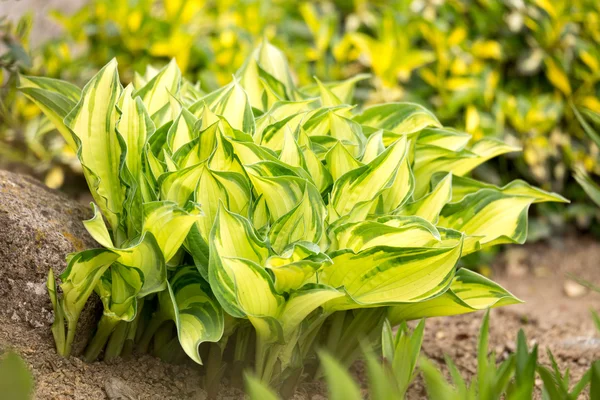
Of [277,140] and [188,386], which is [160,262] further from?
[277,140]

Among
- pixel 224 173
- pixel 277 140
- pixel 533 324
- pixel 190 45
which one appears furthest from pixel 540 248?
pixel 224 173

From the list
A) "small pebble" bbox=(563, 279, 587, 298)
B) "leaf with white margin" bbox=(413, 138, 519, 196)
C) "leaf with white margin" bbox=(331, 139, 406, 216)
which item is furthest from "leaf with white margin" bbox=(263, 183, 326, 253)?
"small pebble" bbox=(563, 279, 587, 298)

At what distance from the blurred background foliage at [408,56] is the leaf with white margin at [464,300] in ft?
5.58

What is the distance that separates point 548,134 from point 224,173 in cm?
257

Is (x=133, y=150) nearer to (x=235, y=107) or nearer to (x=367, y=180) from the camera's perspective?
(x=235, y=107)

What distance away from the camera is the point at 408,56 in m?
3.27

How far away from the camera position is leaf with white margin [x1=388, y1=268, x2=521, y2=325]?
155cm

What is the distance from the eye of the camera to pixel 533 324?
2418mm

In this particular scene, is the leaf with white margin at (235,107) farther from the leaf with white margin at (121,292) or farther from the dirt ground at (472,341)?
the dirt ground at (472,341)

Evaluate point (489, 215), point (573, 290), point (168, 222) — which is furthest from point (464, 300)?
point (573, 290)

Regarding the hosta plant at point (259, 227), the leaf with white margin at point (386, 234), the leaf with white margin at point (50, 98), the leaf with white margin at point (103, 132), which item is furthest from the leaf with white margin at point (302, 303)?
the leaf with white margin at point (50, 98)

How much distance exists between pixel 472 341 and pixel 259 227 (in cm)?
97

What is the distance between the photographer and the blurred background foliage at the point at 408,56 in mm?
3240

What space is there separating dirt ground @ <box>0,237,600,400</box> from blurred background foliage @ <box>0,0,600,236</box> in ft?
0.69
